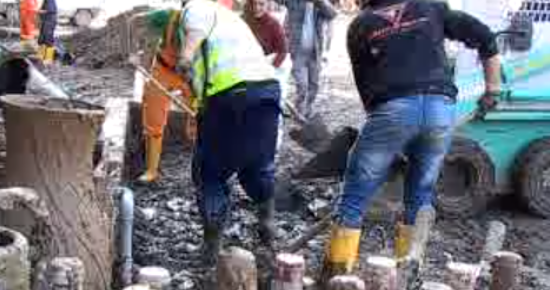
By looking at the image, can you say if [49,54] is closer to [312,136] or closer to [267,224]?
[312,136]

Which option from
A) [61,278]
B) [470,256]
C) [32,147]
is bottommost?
[470,256]

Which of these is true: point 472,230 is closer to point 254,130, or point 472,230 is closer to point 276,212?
point 276,212

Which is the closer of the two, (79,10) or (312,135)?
(312,135)

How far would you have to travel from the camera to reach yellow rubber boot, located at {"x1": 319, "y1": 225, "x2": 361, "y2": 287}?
5281 millimetres

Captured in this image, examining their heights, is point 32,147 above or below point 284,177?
above

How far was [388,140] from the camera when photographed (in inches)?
210

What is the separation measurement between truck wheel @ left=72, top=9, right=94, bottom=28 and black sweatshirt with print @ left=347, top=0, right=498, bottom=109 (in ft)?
52.1

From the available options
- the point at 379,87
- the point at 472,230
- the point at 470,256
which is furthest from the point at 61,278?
the point at 472,230

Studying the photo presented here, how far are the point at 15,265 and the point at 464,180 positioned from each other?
4.61 meters

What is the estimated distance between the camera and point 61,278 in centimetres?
352

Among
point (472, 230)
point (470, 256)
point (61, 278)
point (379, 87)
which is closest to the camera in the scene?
point (61, 278)

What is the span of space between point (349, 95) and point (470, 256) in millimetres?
6571

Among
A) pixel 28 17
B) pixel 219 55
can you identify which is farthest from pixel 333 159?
pixel 28 17

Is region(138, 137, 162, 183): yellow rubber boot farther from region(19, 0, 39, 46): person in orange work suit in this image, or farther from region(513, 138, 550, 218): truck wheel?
region(19, 0, 39, 46): person in orange work suit
